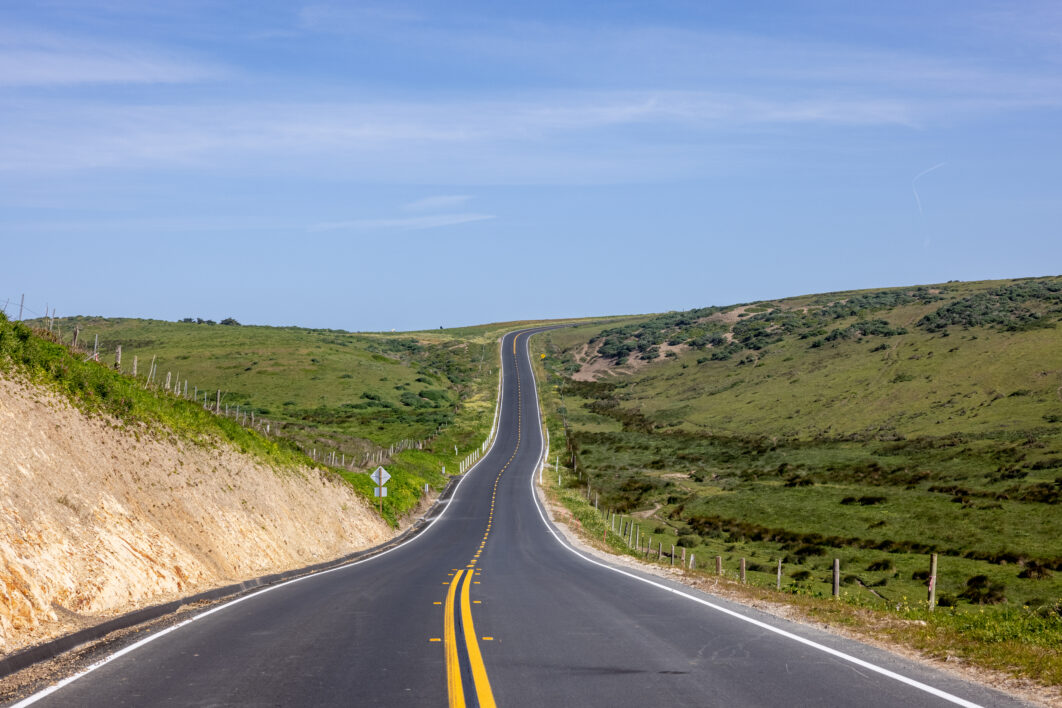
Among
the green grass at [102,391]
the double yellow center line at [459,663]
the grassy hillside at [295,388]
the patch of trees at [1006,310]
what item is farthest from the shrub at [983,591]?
the patch of trees at [1006,310]

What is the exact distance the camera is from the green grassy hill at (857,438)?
39625mm

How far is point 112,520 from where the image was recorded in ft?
59.6

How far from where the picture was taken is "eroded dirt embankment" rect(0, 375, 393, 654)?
13491 mm

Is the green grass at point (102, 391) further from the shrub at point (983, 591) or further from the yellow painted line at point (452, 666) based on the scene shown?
the shrub at point (983, 591)

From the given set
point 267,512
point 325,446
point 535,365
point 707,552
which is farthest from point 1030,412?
point 535,365

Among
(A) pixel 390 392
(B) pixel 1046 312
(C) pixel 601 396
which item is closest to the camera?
(B) pixel 1046 312

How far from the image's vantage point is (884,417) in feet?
262

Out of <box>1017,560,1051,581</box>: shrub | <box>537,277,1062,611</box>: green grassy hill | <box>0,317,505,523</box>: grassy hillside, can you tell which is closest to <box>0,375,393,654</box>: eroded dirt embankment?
<box>0,317,505,523</box>: grassy hillside

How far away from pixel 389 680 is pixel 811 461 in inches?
2473

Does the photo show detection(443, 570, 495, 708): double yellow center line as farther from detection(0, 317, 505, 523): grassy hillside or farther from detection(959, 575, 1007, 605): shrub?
detection(959, 575, 1007, 605): shrub

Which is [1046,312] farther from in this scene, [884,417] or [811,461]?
[811,461]

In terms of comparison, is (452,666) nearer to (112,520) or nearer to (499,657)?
(499,657)

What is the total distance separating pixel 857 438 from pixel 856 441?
137 centimetres

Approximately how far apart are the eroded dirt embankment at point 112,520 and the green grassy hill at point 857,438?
52.3 ft
